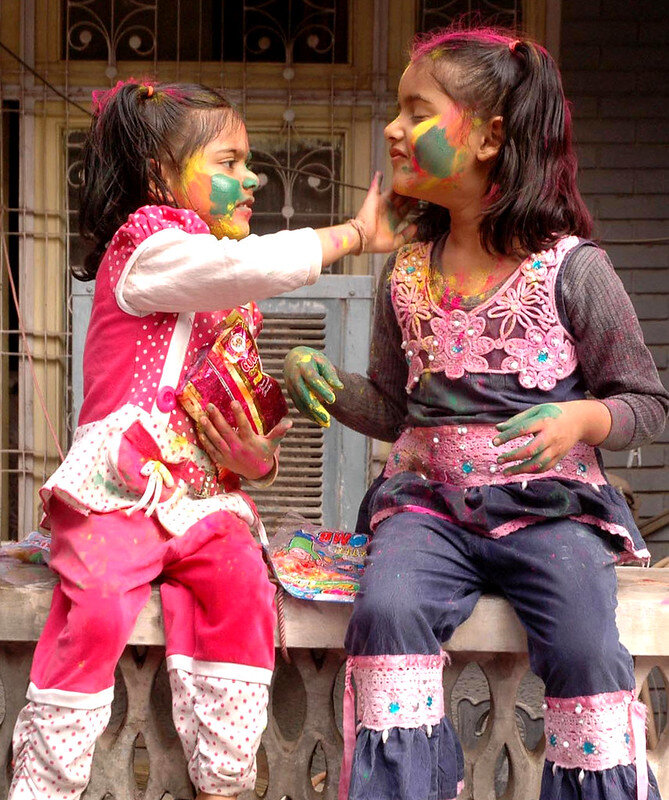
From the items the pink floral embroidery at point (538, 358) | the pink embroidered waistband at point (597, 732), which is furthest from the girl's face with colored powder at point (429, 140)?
the pink embroidered waistband at point (597, 732)

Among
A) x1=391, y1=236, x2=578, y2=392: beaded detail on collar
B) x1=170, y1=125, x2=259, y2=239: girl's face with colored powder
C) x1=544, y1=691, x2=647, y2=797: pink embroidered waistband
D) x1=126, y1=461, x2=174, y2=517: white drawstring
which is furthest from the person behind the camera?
x1=170, y1=125, x2=259, y2=239: girl's face with colored powder

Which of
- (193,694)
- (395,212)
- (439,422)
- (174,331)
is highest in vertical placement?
(395,212)

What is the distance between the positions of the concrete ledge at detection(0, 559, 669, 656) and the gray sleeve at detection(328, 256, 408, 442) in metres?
0.47

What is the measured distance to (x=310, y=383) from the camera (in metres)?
2.19

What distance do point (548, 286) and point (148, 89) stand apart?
882 millimetres

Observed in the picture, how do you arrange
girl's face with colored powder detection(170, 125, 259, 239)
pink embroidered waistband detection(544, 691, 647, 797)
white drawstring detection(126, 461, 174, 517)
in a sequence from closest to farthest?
1. pink embroidered waistband detection(544, 691, 647, 797)
2. white drawstring detection(126, 461, 174, 517)
3. girl's face with colored powder detection(170, 125, 259, 239)

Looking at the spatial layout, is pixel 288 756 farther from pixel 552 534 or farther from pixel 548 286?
pixel 548 286

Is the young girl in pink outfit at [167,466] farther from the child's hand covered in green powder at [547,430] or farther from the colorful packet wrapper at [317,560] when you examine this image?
the child's hand covered in green powder at [547,430]

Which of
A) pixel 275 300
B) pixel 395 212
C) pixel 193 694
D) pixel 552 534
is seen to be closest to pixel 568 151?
pixel 395 212

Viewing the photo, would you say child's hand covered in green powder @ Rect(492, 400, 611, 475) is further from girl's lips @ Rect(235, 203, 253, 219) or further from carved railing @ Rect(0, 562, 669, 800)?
girl's lips @ Rect(235, 203, 253, 219)

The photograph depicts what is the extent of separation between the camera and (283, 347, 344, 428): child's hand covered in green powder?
2184 millimetres

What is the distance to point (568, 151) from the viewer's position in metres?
2.29

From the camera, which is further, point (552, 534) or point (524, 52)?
point (524, 52)

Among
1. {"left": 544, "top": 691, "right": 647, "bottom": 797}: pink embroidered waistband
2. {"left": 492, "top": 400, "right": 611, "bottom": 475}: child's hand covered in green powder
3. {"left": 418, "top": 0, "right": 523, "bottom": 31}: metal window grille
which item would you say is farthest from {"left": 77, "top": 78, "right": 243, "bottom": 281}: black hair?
{"left": 418, "top": 0, "right": 523, "bottom": 31}: metal window grille
